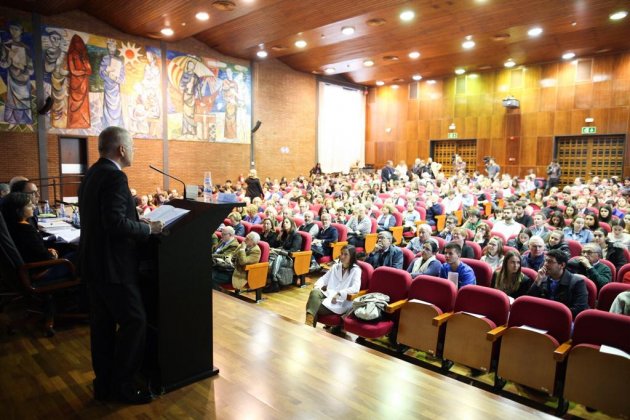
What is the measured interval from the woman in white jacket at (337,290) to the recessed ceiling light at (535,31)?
994cm

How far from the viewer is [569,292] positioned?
3312 mm

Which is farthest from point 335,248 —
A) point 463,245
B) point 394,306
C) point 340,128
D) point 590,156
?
point 340,128

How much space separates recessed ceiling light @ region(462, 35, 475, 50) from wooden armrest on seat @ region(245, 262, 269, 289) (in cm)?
979

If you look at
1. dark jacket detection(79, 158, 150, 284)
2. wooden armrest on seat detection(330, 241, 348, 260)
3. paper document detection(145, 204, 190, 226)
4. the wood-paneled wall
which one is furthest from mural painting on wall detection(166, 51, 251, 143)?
dark jacket detection(79, 158, 150, 284)

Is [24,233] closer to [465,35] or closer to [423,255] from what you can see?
[423,255]

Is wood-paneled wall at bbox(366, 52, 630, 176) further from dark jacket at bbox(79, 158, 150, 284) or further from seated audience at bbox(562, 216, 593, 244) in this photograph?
dark jacket at bbox(79, 158, 150, 284)

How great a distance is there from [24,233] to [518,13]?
10.5 m

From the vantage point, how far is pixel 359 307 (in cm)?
372

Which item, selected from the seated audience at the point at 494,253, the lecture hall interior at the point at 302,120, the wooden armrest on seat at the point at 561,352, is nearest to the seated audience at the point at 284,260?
the lecture hall interior at the point at 302,120

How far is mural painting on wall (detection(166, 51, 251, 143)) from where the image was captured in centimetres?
1288

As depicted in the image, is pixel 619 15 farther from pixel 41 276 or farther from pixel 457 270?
pixel 41 276

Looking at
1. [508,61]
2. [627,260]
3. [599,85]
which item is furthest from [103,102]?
[599,85]

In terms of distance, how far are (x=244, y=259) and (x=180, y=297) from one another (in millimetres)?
2735

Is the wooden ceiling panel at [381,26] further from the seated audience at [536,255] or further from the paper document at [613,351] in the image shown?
the paper document at [613,351]
